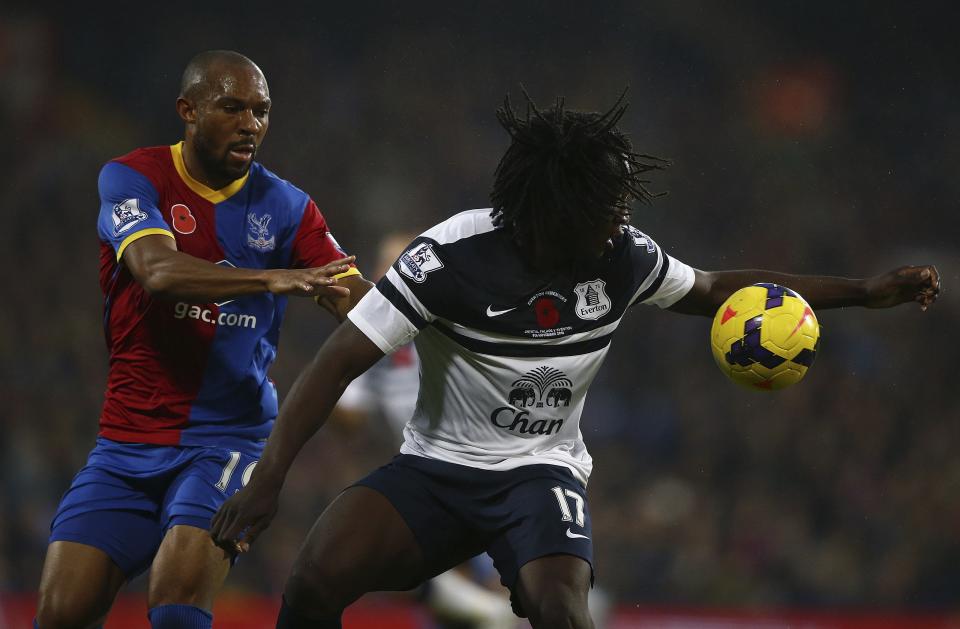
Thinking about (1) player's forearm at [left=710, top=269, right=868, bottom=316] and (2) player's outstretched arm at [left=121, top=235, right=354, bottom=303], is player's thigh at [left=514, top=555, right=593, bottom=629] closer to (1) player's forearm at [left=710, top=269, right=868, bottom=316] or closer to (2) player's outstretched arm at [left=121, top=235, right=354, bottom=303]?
(2) player's outstretched arm at [left=121, top=235, right=354, bottom=303]

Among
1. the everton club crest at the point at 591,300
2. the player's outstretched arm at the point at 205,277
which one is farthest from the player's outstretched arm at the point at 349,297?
the everton club crest at the point at 591,300

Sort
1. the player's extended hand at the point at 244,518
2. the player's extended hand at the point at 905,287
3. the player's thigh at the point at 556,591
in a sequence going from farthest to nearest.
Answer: the player's extended hand at the point at 905,287, the player's extended hand at the point at 244,518, the player's thigh at the point at 556,591

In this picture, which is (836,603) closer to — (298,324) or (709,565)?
(709,565)

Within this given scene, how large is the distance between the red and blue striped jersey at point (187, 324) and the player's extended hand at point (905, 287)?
183cm

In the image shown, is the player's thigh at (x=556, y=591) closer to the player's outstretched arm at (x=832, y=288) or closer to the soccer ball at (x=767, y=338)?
the soccer ball at (x=767, y=338)

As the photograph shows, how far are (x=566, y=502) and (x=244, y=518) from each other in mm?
965

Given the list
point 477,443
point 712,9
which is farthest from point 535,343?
point 712,9

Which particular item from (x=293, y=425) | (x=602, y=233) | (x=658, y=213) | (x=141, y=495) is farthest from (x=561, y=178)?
(x=658, y=213)

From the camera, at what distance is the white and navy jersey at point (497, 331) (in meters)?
3.58

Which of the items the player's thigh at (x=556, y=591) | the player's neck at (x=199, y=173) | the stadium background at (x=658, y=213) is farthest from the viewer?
the stadium background at (x=658, y=213)

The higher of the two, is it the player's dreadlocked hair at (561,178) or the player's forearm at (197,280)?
the player's dreadlocked hair at (561,178)

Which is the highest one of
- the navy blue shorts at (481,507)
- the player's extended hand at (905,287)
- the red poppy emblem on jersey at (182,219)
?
the player's extended hand at (905,287)

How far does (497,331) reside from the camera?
3.65 meters

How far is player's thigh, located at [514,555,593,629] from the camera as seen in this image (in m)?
3.30
